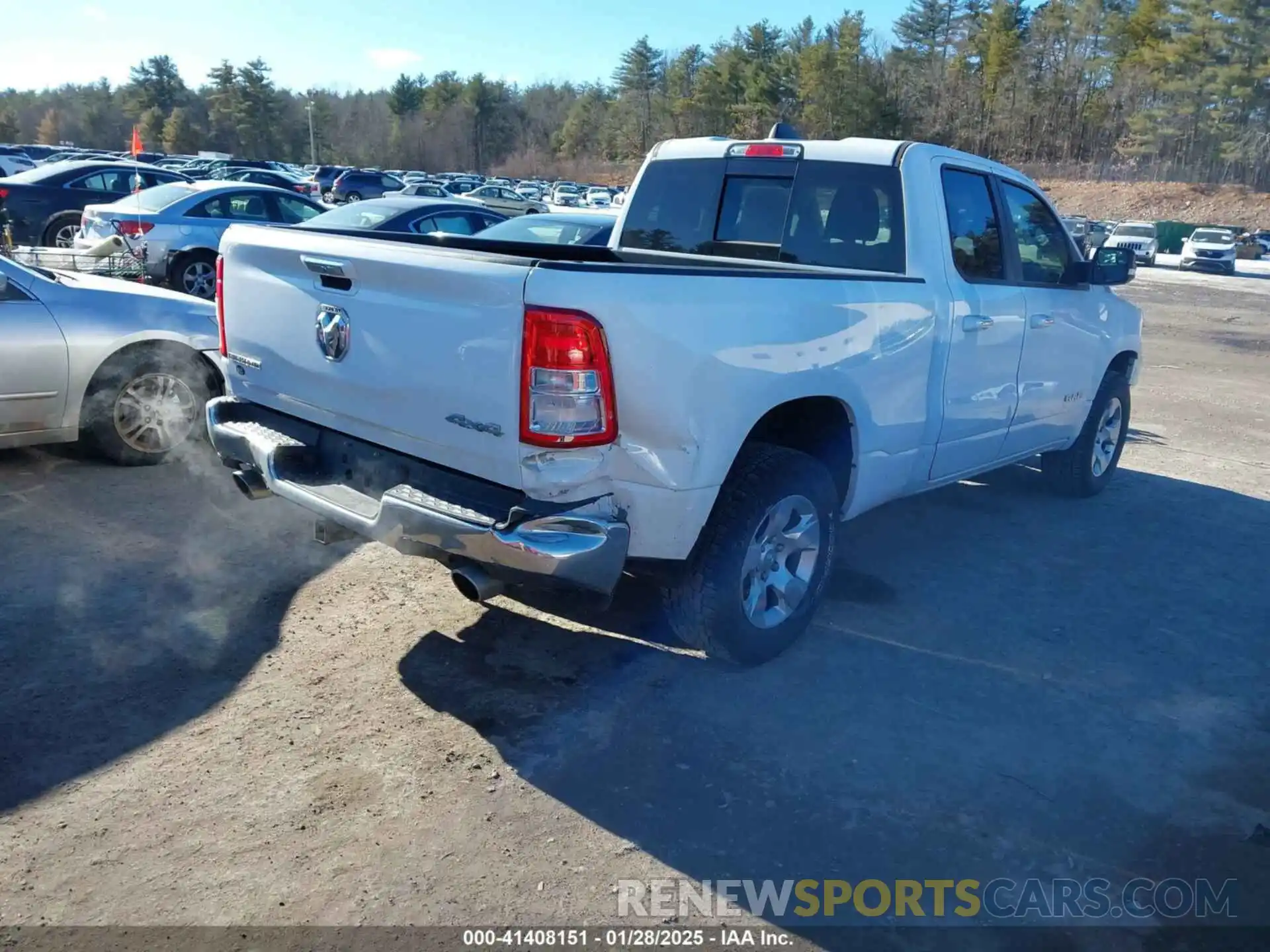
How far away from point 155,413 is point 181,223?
7.28 metres

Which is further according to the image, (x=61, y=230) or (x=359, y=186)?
(x=359, y=186)

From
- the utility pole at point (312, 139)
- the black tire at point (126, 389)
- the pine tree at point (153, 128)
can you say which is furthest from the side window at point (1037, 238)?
the pine tree at point (153, 128)

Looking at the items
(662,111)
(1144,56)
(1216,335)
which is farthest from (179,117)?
(1216,335)

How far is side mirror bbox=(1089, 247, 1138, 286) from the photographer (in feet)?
19.5

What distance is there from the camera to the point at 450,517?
10.9 feet

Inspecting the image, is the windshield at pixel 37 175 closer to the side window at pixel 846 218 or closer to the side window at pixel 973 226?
the side window at pixel 846 218

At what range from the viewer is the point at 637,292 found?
10.5ft

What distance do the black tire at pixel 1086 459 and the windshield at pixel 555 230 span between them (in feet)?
18.7

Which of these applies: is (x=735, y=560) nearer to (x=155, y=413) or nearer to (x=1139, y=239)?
(x=155, y=413)

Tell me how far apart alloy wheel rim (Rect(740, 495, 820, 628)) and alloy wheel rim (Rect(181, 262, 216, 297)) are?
10.4 m

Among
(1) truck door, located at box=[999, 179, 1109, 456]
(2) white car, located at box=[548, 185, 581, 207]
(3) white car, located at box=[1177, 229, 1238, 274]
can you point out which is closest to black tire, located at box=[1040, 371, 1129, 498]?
(1) truck door, located at box=[999, 179, 1109, 456]

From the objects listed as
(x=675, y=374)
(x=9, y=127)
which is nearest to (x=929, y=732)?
(x=675, y=374)

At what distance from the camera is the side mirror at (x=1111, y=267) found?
234 inches

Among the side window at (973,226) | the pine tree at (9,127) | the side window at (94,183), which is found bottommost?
the side window at (94,183)
